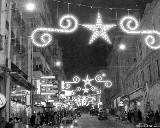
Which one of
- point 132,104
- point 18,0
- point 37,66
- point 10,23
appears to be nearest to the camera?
point 10,23

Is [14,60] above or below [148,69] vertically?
above

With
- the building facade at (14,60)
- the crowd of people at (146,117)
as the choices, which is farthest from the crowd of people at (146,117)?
the building facade at (14,60)

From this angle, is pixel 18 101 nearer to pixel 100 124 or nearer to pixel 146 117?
pixel 100 124

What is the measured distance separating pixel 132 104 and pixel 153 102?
69.5 ft

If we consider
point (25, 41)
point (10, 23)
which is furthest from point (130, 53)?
point (10, 23)

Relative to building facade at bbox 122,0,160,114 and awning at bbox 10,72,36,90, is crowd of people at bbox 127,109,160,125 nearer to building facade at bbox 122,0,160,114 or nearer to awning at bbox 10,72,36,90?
building facade at bbox 122,0,160,114

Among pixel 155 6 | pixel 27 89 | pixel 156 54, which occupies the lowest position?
pixel 27 89

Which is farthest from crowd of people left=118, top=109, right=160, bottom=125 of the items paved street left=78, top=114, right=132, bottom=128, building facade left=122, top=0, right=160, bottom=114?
paved street left=78, top=114, right=132, bottom=128

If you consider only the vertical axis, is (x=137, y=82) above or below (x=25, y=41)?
below

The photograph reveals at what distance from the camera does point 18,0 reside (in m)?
39.5

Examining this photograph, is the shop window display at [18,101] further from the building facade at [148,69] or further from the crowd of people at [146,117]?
the building facade at [148,69]

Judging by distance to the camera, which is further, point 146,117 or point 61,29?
point 146,117

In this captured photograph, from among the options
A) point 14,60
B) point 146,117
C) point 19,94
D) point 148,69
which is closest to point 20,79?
point 19,94

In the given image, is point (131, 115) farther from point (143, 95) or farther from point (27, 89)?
point (27, 89)
